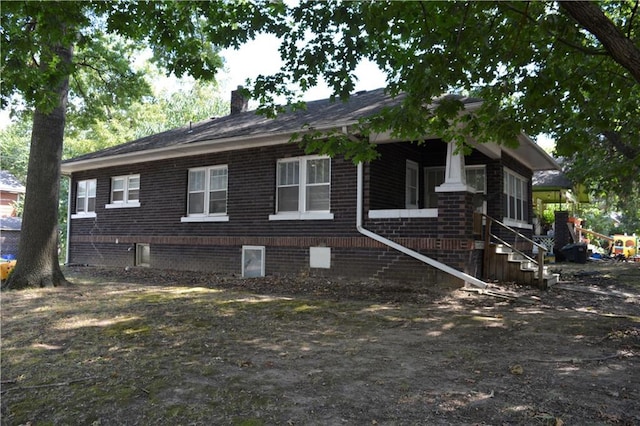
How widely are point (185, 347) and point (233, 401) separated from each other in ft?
6.07

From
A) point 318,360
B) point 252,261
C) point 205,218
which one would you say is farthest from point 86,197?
point 318,360

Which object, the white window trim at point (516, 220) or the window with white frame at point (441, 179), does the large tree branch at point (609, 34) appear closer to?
the window with white frame at point (441, 179)

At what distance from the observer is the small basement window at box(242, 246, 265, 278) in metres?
12.5

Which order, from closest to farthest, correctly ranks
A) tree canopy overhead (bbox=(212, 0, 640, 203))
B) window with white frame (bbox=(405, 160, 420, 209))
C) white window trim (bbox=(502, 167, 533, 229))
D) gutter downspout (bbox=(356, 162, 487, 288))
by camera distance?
tree canopy overhead (bbox=(212, 0, 640, 203)), gutter downspout (bbox=(356, 162, 487, 288)), window with white frame (bbox=(405, 160, 420, 209)), white window trim (bbox=(502, 167, 533, 229))

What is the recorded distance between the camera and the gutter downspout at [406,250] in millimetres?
9483

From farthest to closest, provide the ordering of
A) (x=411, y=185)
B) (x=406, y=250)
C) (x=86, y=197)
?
(x=86, y=197) < (x=411, y=185) < (x=406, y=250)

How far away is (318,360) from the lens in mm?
4801

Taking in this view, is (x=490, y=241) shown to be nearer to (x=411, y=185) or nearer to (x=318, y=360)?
(x=411, y=185)

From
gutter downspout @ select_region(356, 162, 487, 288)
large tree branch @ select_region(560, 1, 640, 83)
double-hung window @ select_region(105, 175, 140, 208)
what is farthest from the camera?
double-hung window @ select_region(105, 175, 140, 208)

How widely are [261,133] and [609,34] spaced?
8.73 metres

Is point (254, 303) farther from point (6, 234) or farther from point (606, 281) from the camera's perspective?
point (6, 234)

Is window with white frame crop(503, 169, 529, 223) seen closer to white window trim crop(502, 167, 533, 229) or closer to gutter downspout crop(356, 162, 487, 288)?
white window trim crop(502, 167, 533, 229)

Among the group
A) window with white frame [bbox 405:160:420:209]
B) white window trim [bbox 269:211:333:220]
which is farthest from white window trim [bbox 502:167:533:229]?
white window trim [bbox 269:211:333:220]

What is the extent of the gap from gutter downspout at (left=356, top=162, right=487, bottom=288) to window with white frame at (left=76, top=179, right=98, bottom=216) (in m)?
11.1
